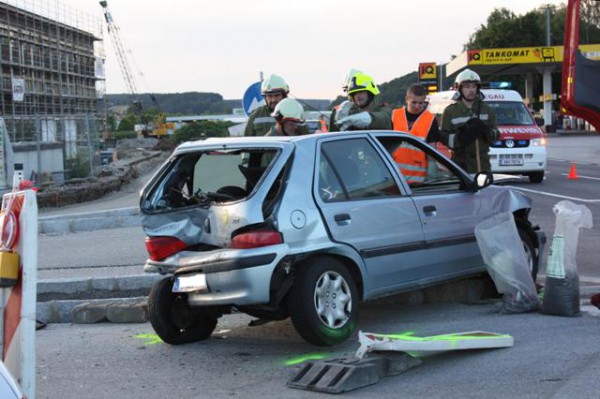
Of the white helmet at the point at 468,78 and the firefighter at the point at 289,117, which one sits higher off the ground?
the white helmet at the point at 468,78

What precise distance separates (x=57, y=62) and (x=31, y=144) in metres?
43.0

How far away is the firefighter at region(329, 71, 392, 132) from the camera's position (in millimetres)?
8116

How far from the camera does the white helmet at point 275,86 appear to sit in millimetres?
9234

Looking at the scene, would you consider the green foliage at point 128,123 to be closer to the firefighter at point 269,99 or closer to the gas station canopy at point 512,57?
the gas station canopy at point 512,57

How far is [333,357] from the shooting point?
235 inches

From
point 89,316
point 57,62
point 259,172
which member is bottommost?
point 89,316

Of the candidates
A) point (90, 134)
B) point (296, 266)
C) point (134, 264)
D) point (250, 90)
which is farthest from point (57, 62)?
point (296, 266)

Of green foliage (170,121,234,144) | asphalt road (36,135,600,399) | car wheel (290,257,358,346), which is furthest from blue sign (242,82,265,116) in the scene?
green foliage (170,121,234,144)

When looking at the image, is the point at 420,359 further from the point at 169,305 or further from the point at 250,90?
the point at 250,90

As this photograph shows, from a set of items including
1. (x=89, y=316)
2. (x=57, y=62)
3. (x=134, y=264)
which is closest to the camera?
(x=89, y=316)

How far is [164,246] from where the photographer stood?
256 inches

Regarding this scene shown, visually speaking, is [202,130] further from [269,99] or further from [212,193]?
[212,193]

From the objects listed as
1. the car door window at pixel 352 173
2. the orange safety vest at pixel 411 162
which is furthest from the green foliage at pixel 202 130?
the car door window at pixel 352 173

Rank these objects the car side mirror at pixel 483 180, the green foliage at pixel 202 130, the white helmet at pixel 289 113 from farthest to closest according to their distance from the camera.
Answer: the green foliage at pixel 202 130, the white helmet at pixel 289 113, the car side mirror at pixel 483 180
